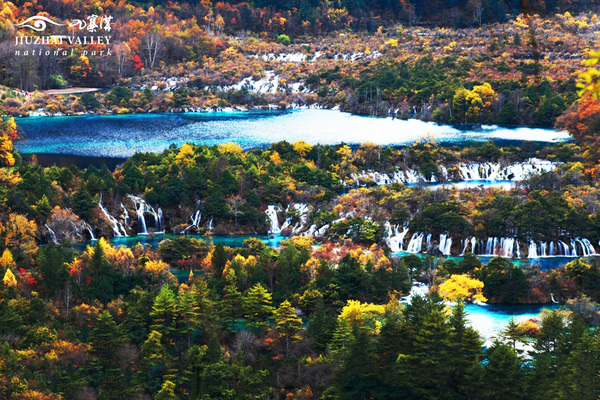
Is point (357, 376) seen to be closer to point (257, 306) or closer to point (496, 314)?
point (257, 306)

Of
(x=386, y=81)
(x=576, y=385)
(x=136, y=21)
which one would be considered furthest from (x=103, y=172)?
(x=136, y=21)

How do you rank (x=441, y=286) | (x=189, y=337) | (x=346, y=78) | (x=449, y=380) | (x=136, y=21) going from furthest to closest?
(x=136, y=21), (x=346, y=78), (x=441, y=286), (x=189, y=337), (x=449, y=380)

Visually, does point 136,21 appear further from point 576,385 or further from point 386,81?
point 576,385

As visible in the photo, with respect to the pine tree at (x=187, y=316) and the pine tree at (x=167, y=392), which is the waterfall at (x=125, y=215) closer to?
the pine tree at (x=187, y=316)

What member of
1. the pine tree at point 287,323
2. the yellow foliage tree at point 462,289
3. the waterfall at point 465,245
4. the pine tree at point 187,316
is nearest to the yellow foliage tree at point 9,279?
the pine tree at point 187,316

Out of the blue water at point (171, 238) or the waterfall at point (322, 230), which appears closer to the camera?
the blue water at point (171, 238)

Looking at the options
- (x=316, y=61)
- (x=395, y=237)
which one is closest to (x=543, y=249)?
(x=395, y=237)

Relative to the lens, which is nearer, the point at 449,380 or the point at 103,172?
the point at 449,380
